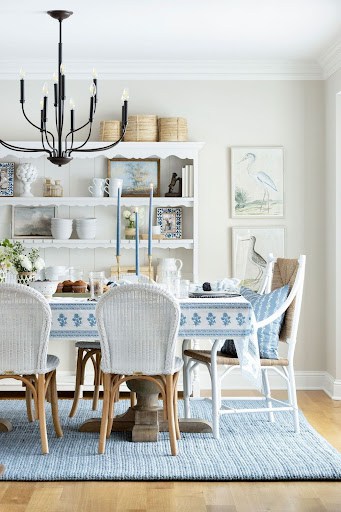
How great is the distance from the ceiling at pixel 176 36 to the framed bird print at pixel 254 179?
2.15ft

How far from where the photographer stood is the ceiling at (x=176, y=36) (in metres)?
5.07

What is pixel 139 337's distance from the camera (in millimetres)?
4363

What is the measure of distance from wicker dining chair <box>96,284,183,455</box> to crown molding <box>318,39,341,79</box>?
8.83 ft

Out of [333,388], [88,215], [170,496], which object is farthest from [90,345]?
[333,388]

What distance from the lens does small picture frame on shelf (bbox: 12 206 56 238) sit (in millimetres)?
6605

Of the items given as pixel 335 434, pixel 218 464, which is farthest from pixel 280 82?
pixel 218 464

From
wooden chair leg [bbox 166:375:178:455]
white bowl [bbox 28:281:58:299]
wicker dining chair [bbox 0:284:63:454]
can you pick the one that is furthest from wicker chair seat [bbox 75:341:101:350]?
wooden chair leg [bbox 166:375:178:455]

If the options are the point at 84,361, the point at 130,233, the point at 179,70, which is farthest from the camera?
the point at 179,70

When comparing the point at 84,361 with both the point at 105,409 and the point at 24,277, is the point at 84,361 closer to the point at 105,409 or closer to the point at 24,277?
the point at 24,277

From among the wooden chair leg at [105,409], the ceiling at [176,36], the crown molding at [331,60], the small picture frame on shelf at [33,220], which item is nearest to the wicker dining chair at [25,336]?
the wooden chair leg at [105,409]

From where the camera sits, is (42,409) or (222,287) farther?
(222,287)

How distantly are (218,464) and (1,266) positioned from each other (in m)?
1.68

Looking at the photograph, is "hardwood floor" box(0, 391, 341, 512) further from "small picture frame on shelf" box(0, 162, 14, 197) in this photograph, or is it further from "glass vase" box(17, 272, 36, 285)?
"small picture frame on shelf" box(0, 162, 14, 197)

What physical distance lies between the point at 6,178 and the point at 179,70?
162 cm
